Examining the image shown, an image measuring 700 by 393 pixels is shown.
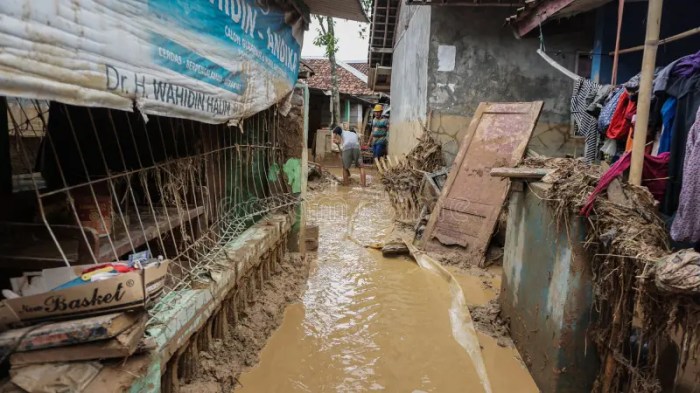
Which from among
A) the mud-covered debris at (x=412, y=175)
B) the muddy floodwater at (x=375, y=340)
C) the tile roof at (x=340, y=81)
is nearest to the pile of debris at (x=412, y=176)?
the mud-covered debris at (x=412, y=175)

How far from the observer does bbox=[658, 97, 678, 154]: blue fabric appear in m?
3.53

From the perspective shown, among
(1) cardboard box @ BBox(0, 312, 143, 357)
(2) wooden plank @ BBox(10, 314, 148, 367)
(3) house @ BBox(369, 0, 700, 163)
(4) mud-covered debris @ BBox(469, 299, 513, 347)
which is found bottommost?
(4) mud-covered debris @ BBox(469, 299, 513, 347)

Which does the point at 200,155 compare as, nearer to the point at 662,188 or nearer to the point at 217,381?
the point at 217,381

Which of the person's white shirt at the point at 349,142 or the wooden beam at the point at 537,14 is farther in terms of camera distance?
the person's white shirt at the point at 349,142

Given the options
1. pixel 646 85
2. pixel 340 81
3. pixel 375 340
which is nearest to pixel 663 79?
pixel 646 85

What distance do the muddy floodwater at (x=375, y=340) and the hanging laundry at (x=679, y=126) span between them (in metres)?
1.76

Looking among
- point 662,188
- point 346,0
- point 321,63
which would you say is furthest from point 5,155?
point 321,63

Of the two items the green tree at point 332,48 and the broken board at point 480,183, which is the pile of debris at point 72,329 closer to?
the broken board at point 480,183

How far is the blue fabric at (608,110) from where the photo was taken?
4488 mm

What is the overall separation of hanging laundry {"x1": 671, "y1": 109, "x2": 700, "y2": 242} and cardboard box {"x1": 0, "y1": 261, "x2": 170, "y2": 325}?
323 cm

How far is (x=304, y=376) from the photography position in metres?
3.28

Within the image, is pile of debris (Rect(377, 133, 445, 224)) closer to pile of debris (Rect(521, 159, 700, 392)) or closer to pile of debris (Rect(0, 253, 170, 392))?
pile of debris (Rect(521, 159, 700, 392))

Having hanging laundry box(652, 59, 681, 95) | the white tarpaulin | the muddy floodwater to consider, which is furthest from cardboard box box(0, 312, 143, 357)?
hanging laundry box(652, 59, 681, 95)

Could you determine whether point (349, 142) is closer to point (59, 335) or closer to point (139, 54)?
point (139, 54)
